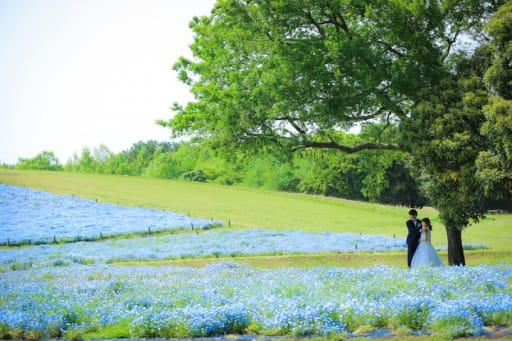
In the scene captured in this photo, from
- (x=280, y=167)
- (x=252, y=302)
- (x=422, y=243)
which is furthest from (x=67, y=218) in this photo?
(x=252, y=302)

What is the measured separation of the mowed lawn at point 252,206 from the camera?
126ft

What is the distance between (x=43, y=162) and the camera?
94.8 meters

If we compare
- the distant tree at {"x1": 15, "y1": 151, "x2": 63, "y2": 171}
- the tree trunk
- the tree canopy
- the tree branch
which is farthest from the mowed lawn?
the distant tree at {"x1": 15, "y1": 151, "x2": 63, "y2": 171}

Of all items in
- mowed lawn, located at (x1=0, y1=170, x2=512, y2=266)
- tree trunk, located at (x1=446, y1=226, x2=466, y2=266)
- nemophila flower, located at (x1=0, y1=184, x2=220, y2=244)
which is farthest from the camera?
mowed lawn, located at (x1=0, y1=170, x2=512, y2=266)

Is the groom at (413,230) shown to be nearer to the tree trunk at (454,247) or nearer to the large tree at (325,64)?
the large tree at (325,64)

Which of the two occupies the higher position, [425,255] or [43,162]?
[43,162]

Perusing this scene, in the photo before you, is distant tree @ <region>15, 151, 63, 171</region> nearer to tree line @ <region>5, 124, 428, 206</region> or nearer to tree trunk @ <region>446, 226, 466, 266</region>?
tree line @ <region>5, 124, 428, 206</region>

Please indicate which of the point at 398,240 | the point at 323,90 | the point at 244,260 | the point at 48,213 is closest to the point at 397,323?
the point at 323,90

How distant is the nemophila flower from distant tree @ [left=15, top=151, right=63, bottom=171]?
49.7m

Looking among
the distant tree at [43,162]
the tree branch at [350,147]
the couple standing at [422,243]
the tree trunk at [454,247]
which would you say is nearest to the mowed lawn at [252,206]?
the tree trunk at [454,247]

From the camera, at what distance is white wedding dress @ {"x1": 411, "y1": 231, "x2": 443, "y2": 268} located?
20.3 metres

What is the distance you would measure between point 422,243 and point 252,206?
79.0ft

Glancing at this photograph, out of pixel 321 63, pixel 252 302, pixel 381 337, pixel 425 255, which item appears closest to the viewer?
pixel 381 337

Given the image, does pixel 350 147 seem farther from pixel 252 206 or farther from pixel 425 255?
pixel 252 206
